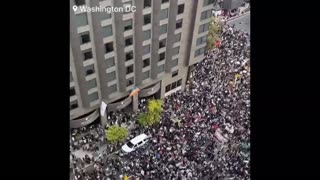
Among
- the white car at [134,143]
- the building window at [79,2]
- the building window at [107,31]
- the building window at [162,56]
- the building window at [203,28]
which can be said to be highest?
the building window at [79,2]

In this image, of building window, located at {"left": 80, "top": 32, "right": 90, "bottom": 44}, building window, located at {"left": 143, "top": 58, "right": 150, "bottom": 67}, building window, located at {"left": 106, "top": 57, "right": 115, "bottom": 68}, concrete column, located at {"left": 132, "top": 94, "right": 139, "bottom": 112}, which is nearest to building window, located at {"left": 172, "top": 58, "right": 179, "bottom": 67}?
building window, located at {"left": 143, "top": 58, "right": 150, "bottom": 67}

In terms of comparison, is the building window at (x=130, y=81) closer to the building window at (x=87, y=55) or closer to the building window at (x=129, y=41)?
the building window at (x=129, y=41)

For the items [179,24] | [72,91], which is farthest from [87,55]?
[179,24]

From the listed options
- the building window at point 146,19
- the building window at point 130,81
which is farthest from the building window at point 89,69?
the building window at point 146,19

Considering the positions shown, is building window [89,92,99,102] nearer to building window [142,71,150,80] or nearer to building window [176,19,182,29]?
building window [142,71,150,80]

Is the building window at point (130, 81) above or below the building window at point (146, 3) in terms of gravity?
below

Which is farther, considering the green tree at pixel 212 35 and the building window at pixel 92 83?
the green tree at pixel 212 35
